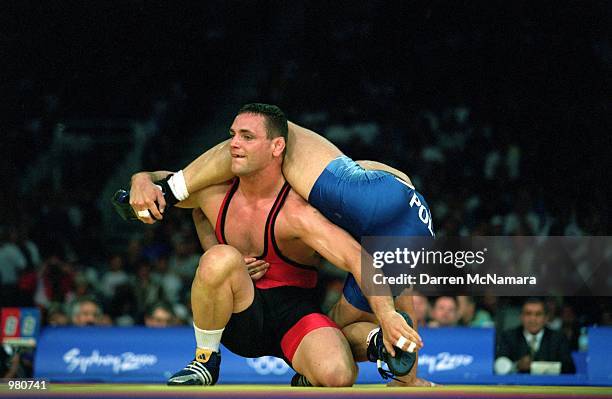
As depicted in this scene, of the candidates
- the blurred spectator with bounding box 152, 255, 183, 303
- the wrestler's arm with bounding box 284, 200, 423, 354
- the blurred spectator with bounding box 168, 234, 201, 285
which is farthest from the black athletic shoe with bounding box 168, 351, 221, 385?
the blurred spectator with bounding box 168, 234, 201, 285

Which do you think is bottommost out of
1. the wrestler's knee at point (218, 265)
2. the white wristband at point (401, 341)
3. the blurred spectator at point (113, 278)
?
the white wristband at point (401, 341)

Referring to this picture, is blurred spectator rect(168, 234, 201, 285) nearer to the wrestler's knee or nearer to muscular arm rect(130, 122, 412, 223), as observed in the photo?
muscular arm rect(130, 122, 412, 223)

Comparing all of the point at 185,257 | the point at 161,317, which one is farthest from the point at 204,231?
the point at 185,257

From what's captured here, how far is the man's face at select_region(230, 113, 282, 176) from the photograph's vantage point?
389cm

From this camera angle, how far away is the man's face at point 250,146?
12.8 feet

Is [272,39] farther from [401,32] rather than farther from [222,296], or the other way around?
[222,296]

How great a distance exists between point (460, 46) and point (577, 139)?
1577 mm

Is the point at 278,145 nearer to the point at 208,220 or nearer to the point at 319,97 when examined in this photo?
the point at 208,220

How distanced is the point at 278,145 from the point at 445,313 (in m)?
3.37

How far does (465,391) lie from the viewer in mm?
2949

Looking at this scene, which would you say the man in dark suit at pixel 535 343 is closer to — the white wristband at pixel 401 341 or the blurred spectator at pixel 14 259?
the white wristband at pixel 401 341

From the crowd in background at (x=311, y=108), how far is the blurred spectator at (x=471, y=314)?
3cm

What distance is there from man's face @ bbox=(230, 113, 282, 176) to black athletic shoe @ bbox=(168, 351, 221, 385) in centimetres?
75

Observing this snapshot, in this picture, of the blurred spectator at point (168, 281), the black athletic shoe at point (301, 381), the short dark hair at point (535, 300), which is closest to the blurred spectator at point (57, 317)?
the blurred spectator at point (168, 281)
